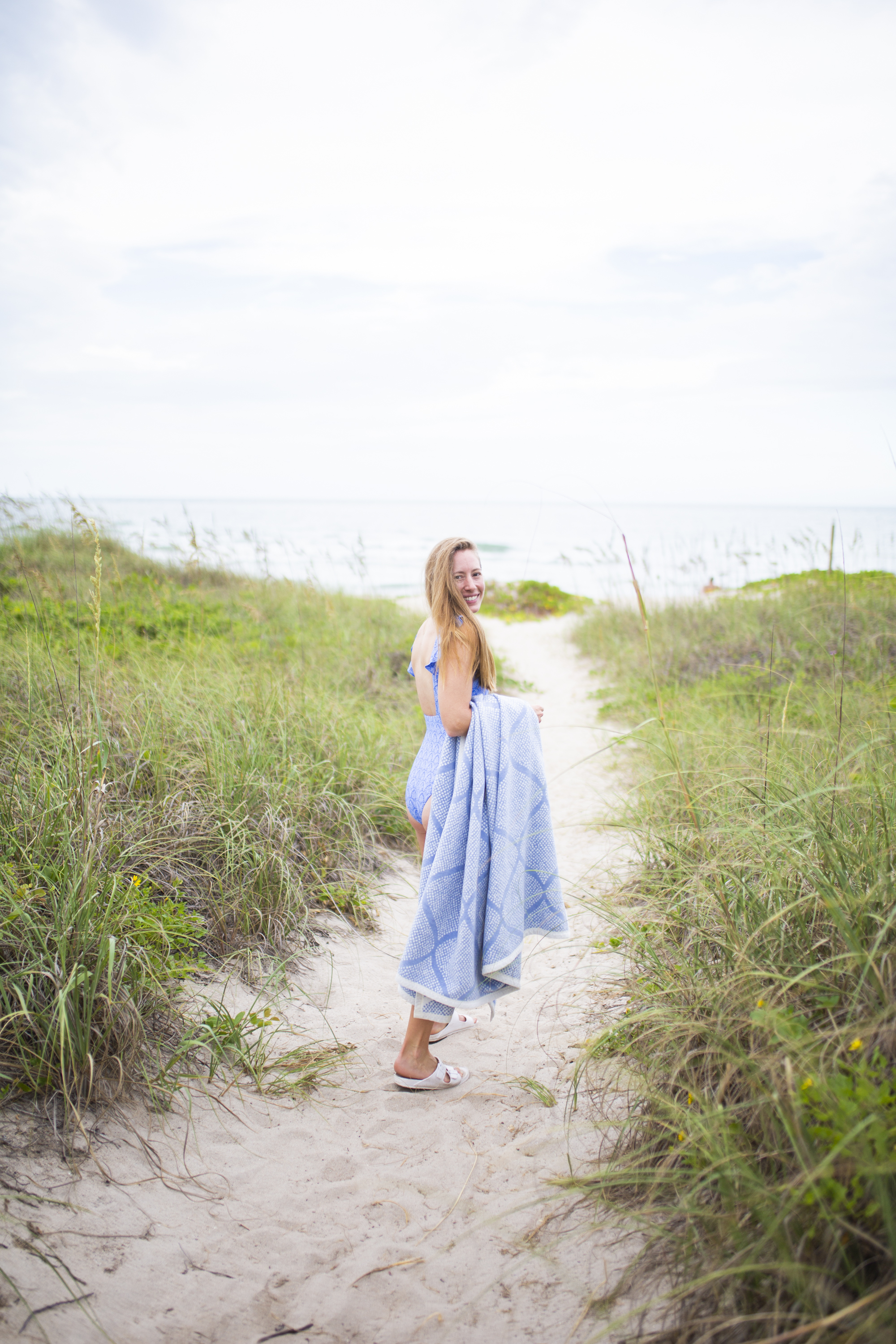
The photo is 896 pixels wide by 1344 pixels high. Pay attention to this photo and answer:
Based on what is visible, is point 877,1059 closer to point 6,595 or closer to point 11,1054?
point 11,1054

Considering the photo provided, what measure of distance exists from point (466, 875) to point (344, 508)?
79342 millimetres

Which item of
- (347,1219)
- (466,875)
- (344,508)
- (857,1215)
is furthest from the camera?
(344,508)

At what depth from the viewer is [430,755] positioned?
2791mm

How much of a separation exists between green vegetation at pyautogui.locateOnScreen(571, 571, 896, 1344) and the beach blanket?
0.43 meters

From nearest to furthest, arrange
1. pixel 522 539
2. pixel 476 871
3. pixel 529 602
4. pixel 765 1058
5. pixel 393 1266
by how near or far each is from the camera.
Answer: pixel 765 1058, pixel 393 1266, pixel 476 871, pixel 529 602, pixel 522 539

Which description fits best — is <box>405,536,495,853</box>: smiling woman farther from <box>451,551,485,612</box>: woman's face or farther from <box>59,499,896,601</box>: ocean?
<box>59,499,896,601</box>: ocean

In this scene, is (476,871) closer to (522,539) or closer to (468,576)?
(468,576)

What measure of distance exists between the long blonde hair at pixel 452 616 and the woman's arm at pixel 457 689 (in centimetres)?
2

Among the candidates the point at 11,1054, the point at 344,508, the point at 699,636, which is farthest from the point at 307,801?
the point at 344,508

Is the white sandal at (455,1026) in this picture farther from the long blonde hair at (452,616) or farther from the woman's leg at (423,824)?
the long blonde hair at (452,616)

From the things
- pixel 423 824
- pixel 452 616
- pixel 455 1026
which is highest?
pixel 452 616

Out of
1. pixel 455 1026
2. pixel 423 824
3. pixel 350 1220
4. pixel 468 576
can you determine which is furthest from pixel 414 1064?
pixel 468 576

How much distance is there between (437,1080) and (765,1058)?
1.38m

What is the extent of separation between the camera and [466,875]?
2441mm
